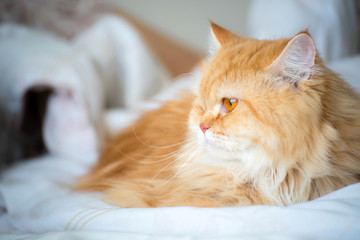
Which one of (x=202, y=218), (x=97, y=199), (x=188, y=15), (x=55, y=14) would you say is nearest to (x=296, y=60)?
(x=202, y=218)

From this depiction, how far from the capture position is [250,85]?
0.90m

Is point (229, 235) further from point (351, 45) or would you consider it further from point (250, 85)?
point (351, 45)

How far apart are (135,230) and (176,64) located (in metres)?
2.41

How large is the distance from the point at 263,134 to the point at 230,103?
0.55 ft

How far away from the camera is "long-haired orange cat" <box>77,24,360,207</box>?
0.83 m

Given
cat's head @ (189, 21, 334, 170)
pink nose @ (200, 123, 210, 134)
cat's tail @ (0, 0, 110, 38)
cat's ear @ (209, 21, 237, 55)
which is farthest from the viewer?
cat's tail @ (0, 0, 110, 38)

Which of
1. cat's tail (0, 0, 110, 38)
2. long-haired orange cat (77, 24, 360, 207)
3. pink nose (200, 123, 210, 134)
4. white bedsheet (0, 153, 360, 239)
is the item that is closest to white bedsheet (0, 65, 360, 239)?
white bedsheet (0, 153, 360, 239)

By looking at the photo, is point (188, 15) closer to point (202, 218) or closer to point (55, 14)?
point (55, 14)

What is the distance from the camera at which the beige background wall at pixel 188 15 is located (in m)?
3.09

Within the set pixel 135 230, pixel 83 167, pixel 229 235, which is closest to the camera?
pixel 229 235

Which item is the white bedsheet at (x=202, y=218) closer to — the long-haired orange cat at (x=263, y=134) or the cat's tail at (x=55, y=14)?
the long-haired orange cat at (x=263, y=134)

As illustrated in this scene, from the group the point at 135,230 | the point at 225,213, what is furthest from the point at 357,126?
the point at 135,230

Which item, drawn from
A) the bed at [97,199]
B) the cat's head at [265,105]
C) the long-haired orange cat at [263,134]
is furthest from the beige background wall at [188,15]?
the cat's head at [265,105]

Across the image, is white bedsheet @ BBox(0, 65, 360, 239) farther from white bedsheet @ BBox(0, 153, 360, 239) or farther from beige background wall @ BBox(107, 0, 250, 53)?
beige background wall @ BBox(107, 0, 250, 53)
